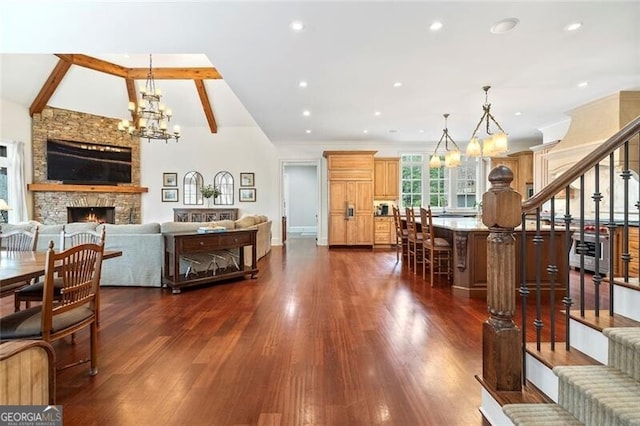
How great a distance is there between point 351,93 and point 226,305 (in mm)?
3688

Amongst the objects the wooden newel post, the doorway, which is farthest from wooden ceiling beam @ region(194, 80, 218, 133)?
the wooden newel post

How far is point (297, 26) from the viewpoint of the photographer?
122 inches

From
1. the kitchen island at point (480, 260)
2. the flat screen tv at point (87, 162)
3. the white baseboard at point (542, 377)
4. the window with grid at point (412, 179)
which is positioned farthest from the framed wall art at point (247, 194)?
the white baseboard at point (542, 377)

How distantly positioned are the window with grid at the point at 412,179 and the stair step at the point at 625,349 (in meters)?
7.90

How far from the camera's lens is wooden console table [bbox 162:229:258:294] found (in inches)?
166

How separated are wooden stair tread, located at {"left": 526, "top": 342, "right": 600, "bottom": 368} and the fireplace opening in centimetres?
1036

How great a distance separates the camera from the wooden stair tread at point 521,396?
1.56 meters

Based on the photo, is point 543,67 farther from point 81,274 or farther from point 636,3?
point 81,274

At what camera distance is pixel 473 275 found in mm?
3934

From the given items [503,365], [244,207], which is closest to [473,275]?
[503,365]

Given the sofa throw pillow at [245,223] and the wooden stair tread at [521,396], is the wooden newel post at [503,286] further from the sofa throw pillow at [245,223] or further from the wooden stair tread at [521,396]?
the sofa throw pillow at [245,223]

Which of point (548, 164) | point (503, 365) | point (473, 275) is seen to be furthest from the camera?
point (548, 164)

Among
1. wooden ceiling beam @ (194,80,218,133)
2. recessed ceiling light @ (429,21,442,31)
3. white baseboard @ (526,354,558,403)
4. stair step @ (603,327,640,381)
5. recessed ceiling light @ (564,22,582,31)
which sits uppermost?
wooden ceiling beam @ (194,80,218,133)

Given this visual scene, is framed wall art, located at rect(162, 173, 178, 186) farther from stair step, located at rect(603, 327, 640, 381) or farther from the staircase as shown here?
stair step, located at rect(603, 327, 640, 381)
